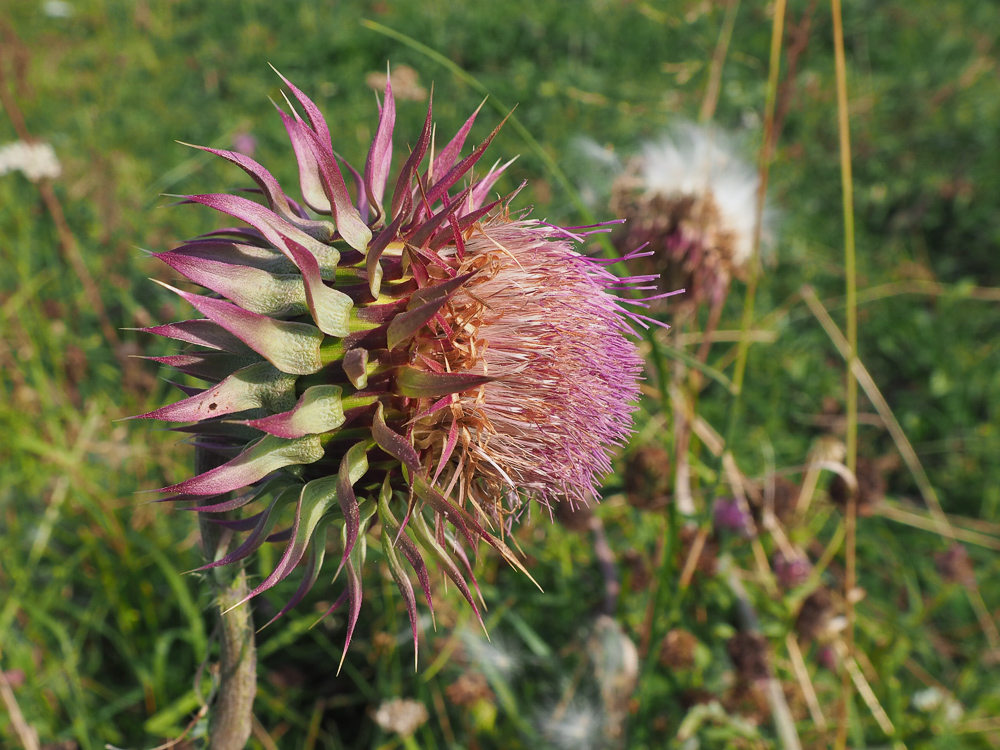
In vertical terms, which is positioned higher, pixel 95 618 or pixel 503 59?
pixel 503 59

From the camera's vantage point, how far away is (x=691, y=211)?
3635mm

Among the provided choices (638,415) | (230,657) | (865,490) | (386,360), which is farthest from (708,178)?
(230,657)

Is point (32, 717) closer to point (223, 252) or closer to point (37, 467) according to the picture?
point (37, 467)

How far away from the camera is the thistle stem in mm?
1758

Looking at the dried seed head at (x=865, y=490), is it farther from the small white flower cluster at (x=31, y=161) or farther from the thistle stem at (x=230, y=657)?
the small white flower cluster at (x=31, y=161)

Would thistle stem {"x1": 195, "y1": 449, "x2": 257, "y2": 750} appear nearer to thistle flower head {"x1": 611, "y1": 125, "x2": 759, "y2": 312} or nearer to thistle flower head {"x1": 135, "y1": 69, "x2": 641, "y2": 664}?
thistle flower head {"x1": 135, "y1": 69, "x2": 641, "y2": 664}

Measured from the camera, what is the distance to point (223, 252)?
68.6 inches

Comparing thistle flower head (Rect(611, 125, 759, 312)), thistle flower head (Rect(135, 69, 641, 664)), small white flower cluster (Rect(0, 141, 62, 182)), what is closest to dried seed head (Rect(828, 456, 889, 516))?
thistle flower head (Rect(611, 125, 759, 312))

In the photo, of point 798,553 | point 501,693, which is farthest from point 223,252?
point 798,553

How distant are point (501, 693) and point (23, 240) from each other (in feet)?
13.2

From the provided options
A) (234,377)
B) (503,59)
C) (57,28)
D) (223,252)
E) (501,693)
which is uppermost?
(503,59)

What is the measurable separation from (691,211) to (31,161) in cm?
360

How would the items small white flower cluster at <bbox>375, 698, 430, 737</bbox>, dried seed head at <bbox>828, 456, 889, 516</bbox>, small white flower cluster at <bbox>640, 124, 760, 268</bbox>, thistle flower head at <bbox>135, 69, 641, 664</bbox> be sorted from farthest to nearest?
small white flower cluster at <bbox>640, 124, 760, 268</bbox> → dried seed head at <bbox>828, 456, 889, 516</bbox> → small white flower cluster at <bbox>375, 698, 430, 737</bbox> → thistle flower head at <bbox>135, 69, 641, 664</bbox>

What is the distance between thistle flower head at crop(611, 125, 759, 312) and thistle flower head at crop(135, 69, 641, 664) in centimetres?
169
